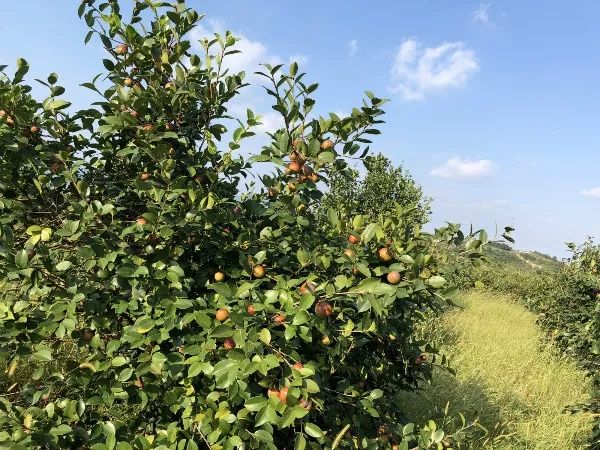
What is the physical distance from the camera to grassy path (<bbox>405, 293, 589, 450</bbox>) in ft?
16.2

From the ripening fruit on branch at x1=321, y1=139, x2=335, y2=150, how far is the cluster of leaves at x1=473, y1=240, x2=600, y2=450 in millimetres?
886

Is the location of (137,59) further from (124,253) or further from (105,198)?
(124,253)

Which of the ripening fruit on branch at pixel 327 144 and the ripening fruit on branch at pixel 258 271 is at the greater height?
the ripening fruit on branch at pixel 327 144

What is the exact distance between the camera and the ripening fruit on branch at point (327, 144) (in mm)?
2008

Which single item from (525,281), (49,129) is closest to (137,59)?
(49,129)

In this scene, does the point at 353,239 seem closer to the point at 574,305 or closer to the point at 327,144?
the point at 327,144

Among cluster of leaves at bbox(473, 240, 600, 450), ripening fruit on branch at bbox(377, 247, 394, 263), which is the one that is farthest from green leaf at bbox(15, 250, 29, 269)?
cluster of leaves at bbox(473, 240, 600, 450)

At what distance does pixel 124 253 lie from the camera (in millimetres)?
1858

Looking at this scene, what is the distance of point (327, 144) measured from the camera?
2.01 meters

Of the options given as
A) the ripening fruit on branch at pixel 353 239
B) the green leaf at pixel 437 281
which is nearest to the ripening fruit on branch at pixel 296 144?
the ripening fruit on branch at pixel 353 239

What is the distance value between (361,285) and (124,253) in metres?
1.03

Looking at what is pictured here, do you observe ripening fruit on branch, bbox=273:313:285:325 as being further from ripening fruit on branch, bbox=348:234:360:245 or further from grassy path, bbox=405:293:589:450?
grassy path, bbox=405:293:589:450

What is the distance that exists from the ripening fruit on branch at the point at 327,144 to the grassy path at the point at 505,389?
1569 millimetres

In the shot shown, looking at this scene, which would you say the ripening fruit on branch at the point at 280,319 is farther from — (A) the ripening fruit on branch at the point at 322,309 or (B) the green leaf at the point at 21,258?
(B) the green leaf at the point at 21,258
